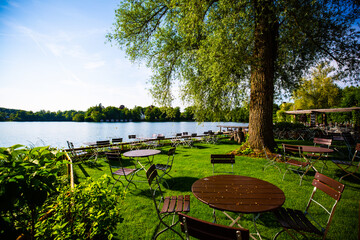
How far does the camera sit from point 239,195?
2.34 metres

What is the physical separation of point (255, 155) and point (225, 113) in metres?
5.32

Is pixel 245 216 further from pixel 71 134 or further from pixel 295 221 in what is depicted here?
pixel 71 134

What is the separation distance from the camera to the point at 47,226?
5.41 ft

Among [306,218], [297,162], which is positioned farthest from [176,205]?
[297,162]

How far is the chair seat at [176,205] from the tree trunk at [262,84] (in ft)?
20.5

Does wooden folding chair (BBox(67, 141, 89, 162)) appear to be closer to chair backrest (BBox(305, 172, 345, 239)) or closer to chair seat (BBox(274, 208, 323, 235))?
chair seat (BBox(274, 208, 323, 235))

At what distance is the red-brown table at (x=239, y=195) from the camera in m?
2.02

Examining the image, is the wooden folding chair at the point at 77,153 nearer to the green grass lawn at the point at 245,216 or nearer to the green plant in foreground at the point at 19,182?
the green grass lawn at the point at 245,216

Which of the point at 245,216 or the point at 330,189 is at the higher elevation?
the point at 330,189

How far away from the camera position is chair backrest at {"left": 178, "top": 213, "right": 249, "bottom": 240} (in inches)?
50.0

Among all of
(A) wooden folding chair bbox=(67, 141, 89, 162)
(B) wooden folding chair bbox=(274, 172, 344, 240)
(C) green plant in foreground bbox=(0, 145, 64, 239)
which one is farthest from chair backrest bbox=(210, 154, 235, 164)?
(A) wooden folding chair bbox=(67, 141, 89, 162)

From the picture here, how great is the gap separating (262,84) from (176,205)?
705 cm

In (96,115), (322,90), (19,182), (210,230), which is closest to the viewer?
(19,182)

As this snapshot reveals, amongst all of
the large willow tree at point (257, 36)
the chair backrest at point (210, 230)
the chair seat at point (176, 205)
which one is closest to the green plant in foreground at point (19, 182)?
the chair backrest at point (210, 230)
